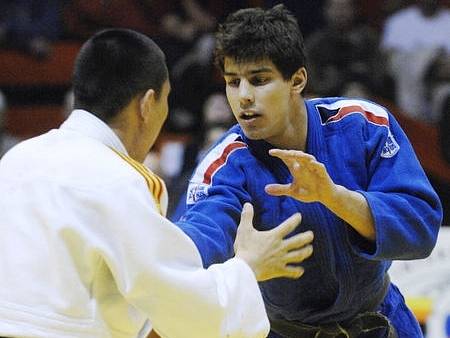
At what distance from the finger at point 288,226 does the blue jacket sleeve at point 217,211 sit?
22 cm

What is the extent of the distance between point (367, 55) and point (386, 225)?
5.51 metres

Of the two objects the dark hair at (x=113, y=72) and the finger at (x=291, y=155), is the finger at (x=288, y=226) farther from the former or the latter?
the dark hair at (x=113, y=72)

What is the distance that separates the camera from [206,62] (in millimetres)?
9633

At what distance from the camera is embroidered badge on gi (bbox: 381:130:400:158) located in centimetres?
391

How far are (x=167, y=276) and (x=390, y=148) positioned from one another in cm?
119

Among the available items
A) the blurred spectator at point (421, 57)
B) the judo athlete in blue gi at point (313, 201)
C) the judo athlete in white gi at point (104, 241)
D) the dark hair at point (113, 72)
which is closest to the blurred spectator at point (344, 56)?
the blurred spectator at point (421, 57)

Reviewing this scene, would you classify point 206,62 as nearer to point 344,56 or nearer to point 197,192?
point 344,56

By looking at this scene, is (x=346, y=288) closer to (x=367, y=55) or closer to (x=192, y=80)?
(x=367, y=55)

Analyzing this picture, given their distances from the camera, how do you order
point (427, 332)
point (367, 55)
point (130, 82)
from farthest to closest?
point (367, 55)
point (427, 332)
point (130, 82)

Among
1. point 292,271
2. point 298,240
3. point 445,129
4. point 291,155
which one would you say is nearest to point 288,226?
point 298,240

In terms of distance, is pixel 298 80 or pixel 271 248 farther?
pixel 298 80

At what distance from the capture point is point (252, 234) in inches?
141

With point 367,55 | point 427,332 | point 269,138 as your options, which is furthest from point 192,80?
point 269,138

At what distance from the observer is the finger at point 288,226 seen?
3584 mm
